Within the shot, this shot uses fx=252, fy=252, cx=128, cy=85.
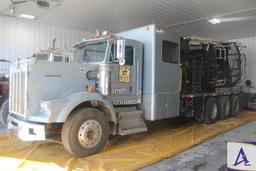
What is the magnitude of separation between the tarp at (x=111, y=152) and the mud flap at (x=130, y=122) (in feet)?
1.19

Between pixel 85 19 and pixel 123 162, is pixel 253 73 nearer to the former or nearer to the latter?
pixel 85 19

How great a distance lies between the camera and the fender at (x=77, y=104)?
14.6ft

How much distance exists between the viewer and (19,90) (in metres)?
4.88

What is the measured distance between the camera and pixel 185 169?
4.30m

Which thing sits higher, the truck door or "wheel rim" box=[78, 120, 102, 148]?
the truck door

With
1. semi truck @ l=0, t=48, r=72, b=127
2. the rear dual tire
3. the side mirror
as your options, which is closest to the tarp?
the rear dual tire

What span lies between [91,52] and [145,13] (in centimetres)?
475

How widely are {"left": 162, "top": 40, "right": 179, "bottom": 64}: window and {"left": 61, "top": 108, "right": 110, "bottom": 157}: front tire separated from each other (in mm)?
2405

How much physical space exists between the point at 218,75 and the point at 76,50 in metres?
5.75

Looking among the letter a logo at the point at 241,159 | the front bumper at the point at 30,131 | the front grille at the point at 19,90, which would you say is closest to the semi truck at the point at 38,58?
the front grille at the point at 19,90

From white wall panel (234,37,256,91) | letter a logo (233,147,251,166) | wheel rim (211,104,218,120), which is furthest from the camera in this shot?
white wall panel (234,37,256,91)

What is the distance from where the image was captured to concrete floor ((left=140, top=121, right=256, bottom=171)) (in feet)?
14.3

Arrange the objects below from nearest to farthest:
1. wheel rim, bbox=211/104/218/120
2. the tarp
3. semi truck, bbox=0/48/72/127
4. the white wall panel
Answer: the tarp < semi truck, bbox=0/48/72/127 < wheel rim, bbox=211/104/218/120 < the white wall panel

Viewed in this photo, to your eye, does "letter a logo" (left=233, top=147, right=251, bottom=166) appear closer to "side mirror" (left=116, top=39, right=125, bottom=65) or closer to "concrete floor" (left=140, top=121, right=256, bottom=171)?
"concrete floor" (left=140, top=121, right=256, bottom=171)
